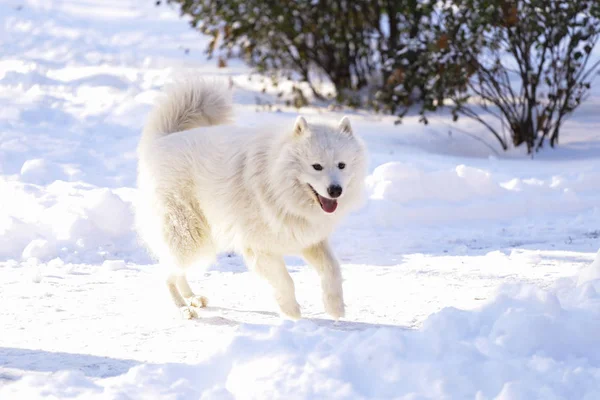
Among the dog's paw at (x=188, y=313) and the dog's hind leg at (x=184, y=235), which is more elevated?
the dog's hind leg at (x=184, y=235)

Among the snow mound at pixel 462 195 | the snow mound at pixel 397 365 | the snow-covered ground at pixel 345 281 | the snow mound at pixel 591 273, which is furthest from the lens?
the snow mound at pixel 462 195

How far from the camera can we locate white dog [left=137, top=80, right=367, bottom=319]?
184 inches

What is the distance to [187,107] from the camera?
566cm

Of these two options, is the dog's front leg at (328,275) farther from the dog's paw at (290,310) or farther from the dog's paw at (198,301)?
the dog's paw at (198,301)

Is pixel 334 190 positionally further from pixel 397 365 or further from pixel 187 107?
pixel 187 107

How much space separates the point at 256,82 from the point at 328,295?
10472mm

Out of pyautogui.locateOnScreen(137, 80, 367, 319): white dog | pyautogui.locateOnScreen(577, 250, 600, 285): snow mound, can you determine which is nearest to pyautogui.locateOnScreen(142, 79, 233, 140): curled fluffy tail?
pyautogui.locateOnScreen(137, 80, 367, 319): white dog

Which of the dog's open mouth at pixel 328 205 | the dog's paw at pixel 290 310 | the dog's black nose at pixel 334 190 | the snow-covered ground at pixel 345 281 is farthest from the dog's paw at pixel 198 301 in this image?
the dog's black nose at pixel 334 190

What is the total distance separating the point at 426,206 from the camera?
289 inches

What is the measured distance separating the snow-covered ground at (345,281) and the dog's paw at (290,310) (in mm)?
185

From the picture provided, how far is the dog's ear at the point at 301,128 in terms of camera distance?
4.68 metres

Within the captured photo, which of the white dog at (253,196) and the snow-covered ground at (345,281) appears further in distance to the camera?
the white dog at (253,196)

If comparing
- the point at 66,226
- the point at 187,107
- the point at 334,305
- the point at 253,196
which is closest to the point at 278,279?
the point at 334,305

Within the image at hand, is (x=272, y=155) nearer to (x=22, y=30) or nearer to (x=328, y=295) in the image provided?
(x=328, y=295)
